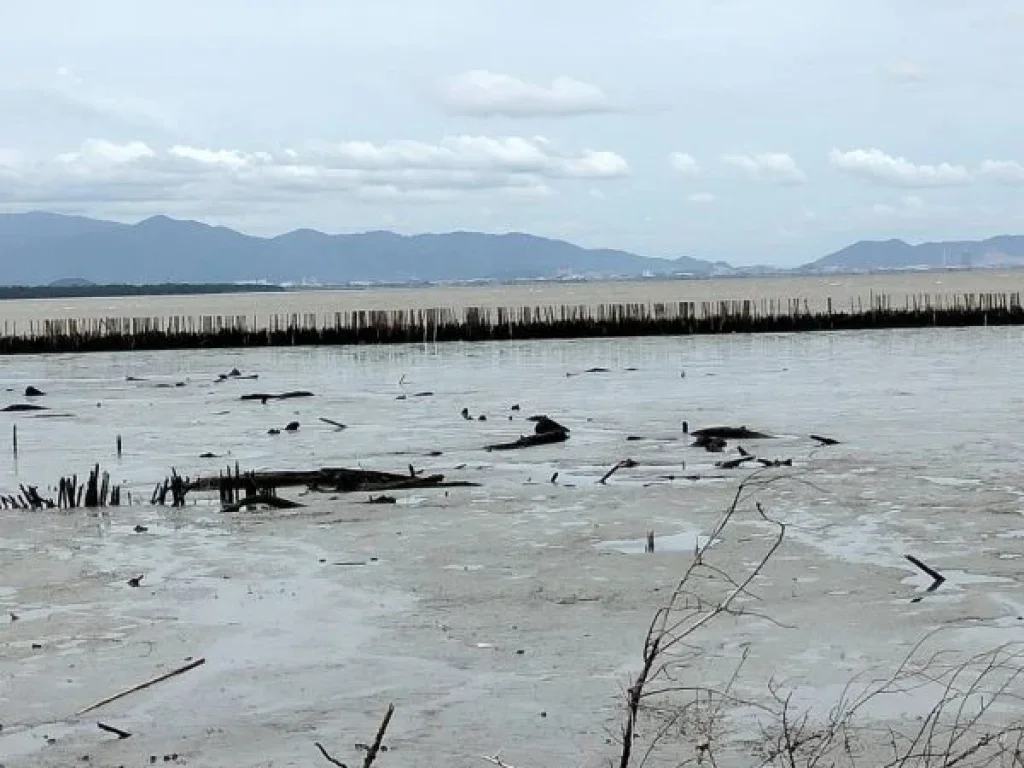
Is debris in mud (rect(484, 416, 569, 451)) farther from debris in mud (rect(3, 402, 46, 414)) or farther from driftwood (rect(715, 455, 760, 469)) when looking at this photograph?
debris in mud (rect(3, 402, 46, 414))

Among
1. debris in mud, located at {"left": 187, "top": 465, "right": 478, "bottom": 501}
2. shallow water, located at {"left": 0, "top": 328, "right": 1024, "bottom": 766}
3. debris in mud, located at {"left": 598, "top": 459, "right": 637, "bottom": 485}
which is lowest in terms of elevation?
shallow water, located at {"left": 0, "top": 328, "right": 1024, "bottom": 766}

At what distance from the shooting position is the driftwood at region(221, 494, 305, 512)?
15766 mm

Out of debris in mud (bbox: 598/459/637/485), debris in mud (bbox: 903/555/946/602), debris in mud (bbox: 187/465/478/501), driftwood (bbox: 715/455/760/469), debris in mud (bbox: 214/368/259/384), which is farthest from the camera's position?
debris in mud (bbox: 214/368/259/384)

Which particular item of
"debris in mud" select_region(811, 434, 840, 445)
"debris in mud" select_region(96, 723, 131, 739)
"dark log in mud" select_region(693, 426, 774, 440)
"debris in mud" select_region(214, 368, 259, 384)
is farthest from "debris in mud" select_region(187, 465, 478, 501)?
"debris in mud" select_region(214, 368, 259, 384)

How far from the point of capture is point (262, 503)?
15.9m

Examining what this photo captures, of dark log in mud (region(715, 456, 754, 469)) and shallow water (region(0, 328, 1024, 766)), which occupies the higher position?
dark log in mud (region(715, 456, 754, 469))

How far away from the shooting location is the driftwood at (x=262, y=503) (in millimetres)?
15766

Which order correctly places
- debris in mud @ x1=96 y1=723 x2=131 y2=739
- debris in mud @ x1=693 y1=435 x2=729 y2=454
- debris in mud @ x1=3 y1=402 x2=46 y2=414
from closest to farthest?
debris in mud @ x1=96 y1=723 x2=131 y2=739
debris in mud @ x1=693 y1=435 x2=729 y2=454
debris in mud @ x1=3 y1=402 x2=46 y2=414

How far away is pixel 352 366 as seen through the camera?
44719mm

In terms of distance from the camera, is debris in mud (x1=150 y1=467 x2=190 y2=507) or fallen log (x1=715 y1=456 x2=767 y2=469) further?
fallen log (x1=715 y1=456 x2=767 y2=469)

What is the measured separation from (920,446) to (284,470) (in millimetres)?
8347

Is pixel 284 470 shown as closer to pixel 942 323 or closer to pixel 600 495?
pixel 600 495

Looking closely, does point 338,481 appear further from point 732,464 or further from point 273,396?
point 273,396

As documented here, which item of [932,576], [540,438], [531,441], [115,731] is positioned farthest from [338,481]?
[115,731]
